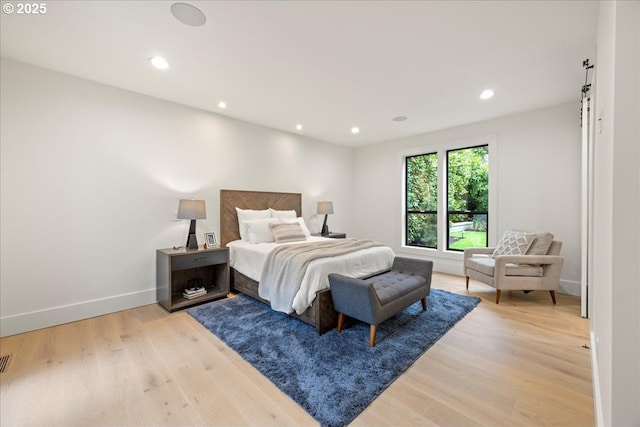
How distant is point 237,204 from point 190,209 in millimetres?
911

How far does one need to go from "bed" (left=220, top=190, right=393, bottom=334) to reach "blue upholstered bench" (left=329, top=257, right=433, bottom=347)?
12cm

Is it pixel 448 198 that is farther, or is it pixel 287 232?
pixel 448 198

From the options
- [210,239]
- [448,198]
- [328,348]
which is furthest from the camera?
[448,198]

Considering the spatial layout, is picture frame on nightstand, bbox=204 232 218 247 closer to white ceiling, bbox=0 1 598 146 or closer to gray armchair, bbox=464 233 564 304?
white ceiling, bbox=0 1 598 146

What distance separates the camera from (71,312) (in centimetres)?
274

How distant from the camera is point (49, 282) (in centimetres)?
264

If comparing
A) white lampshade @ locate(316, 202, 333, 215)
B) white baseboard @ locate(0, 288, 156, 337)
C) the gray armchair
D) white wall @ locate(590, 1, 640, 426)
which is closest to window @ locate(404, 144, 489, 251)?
the gray armchair

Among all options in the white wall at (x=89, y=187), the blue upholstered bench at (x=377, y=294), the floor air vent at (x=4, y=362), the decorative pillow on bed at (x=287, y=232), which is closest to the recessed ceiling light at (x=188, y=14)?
the white wall at (x=89, y=187)

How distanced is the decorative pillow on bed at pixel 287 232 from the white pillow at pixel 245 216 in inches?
16.1

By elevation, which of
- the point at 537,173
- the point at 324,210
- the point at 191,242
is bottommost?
the point at 191,242

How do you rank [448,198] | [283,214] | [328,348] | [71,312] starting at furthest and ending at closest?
1. [448,198]
2. [283,214]
3. [71,312]
4. [328,348]

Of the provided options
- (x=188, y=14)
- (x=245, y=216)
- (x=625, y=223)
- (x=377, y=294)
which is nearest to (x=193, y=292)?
(x=245, y=216)

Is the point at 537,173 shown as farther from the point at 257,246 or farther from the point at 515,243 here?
the point at 257,246

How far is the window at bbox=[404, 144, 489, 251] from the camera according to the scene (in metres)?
4.42
